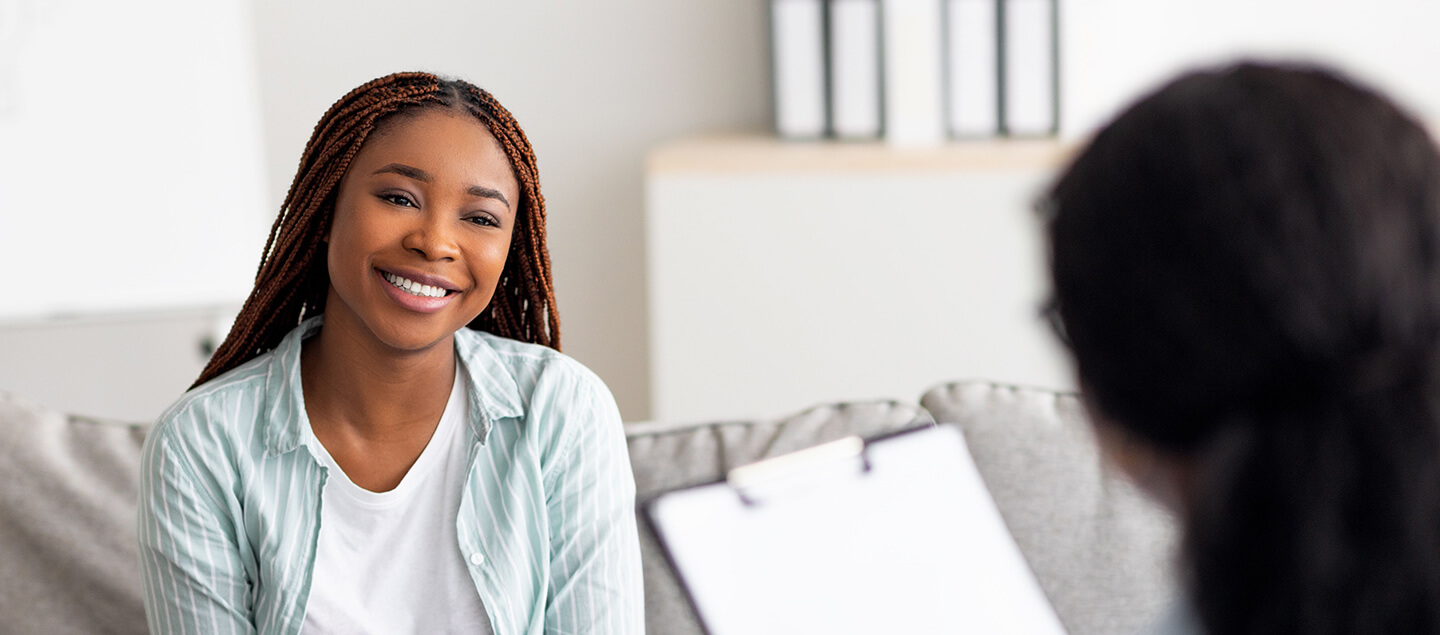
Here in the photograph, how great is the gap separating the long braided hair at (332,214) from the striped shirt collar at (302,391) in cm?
3

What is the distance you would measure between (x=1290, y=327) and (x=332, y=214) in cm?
89

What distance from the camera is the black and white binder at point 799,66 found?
2174 mm

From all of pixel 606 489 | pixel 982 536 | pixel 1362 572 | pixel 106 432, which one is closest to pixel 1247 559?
pixel 1362 572

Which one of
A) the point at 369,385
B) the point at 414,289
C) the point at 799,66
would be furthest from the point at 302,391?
the point at 799,66

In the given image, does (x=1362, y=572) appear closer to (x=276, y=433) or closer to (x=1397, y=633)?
(x=1397, y=633)

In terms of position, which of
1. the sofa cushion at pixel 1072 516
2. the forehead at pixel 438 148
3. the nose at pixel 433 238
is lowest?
the sofa cushion at pixel 1072 516

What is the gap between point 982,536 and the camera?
1.03 metres

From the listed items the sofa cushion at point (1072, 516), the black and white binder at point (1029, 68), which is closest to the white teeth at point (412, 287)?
the sofa cushion at point (1072, 516)

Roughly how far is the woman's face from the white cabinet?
1.04 m

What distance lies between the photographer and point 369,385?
1147 mm

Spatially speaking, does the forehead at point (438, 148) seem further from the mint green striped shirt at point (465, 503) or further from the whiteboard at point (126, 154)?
the whiteboard at point (126, 154)

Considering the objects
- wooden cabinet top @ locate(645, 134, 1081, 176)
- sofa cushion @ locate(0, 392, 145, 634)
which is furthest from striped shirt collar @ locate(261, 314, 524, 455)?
wooden cabinet top @ locate(645, 134, 1081, 176)

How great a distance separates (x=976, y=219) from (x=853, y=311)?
0.27 metres

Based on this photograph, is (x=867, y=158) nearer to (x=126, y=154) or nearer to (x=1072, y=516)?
(x=1072, y=516)
